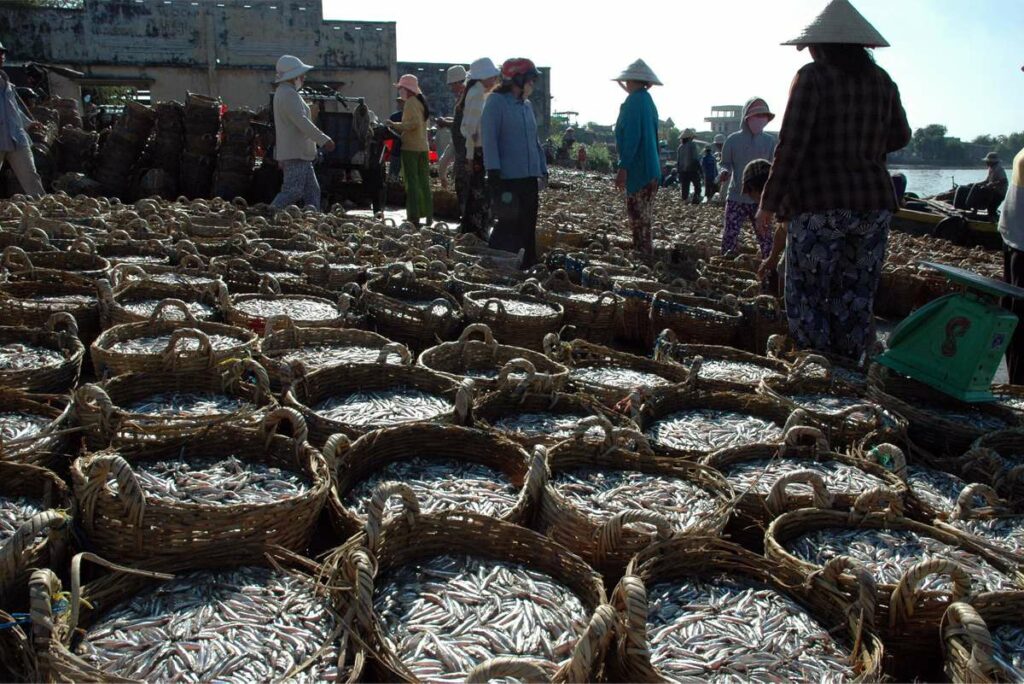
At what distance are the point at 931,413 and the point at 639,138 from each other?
470 centimetres

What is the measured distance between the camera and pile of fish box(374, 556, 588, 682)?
2.09 m

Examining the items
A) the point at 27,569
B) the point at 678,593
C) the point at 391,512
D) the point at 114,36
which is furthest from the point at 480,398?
the point at 114,36

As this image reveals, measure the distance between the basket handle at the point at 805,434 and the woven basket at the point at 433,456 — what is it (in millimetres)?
1210

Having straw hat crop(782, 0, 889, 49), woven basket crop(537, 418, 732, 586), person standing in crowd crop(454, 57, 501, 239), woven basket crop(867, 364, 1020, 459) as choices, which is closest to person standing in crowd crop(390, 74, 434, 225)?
person standing in crowd crop(454, 57, 501, 239)

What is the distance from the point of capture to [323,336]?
177 inches

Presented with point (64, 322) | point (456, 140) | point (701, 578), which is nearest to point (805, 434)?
point (701, 578)

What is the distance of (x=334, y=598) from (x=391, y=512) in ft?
2.01

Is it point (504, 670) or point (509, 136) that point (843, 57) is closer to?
point (509, 136)

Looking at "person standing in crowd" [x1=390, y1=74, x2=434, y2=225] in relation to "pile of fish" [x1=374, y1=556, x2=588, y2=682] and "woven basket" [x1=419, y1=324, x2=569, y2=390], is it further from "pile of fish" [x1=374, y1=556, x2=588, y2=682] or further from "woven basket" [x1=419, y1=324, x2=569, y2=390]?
"pile of fish" [x1=374, y1=556, x2=588, y2=682]

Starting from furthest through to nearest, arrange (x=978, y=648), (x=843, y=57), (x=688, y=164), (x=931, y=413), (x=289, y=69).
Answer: (x=688, y=164) < (x=289, y=69) < (x=843, y=57) < (x=931, y=413) < (x=978, y=648)

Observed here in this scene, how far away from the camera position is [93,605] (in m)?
2.08

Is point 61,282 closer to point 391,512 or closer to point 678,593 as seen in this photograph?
point 391,512

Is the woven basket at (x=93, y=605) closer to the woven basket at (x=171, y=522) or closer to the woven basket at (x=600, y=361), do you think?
the woven basket at (x=171, y=522)

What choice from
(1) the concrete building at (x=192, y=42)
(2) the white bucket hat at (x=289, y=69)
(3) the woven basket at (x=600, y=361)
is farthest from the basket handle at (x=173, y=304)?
(1) the concrete building at (x=192, y=42)
